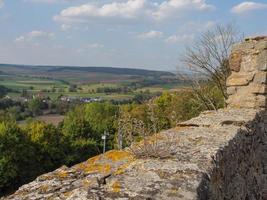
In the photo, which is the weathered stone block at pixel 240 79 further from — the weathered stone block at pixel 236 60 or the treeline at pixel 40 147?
the treeline at pixel 40 147

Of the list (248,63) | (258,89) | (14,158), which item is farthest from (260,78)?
(14,158)

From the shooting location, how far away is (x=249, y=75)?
24.8 feet

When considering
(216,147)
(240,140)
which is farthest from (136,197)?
(240,140)

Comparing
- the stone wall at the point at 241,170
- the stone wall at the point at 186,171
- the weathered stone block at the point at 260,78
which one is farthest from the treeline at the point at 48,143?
the stone wall at the point at 186,171

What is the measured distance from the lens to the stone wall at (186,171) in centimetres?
262

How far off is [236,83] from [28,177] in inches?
1157

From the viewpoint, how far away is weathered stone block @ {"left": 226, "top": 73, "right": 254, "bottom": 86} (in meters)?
7.55

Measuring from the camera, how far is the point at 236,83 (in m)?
7.67

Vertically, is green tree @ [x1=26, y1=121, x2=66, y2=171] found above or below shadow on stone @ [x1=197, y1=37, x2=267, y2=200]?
below

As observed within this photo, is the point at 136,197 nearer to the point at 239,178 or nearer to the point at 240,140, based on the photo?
the point at 239,178

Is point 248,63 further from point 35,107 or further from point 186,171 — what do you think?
point 35,107

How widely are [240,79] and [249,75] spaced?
19 cm

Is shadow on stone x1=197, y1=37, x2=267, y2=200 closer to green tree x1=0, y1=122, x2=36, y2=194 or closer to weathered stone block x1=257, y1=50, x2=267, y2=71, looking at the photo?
weathered stone block x1=257, y1=50, x2=267, y2=71

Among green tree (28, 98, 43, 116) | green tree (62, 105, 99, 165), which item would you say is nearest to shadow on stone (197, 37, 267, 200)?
green tree (62, 105, 99, 165)
